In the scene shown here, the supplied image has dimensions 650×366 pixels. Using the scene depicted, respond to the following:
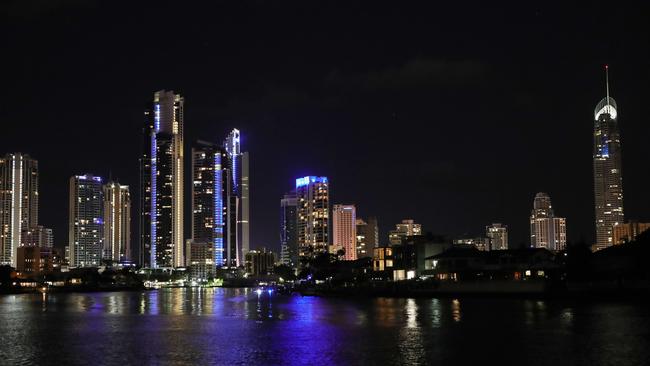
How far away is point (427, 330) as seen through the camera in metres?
37.2

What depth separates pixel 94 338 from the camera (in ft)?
118

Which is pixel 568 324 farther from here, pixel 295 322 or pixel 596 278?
pixel 596 278

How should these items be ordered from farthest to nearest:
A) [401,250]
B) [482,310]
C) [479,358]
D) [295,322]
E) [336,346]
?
[401,250], [482,310], [295,322], [336,346], [479,358]

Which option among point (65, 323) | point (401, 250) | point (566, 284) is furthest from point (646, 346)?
point (401, 250)

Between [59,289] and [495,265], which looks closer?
[495,265]

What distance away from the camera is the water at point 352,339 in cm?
2712

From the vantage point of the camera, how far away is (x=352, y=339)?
1323 inches

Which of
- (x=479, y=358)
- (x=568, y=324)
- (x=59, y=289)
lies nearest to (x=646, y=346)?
(x=479, y=358)

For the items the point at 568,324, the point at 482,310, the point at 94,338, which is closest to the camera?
the point at 94,338

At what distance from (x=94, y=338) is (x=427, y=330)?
53.4ft

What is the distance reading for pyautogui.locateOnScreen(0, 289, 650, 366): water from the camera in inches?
1068

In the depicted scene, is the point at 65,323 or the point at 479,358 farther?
the point at 65,323

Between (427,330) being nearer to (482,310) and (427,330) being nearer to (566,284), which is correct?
(482,310)

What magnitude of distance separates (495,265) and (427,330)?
45.6 metres
